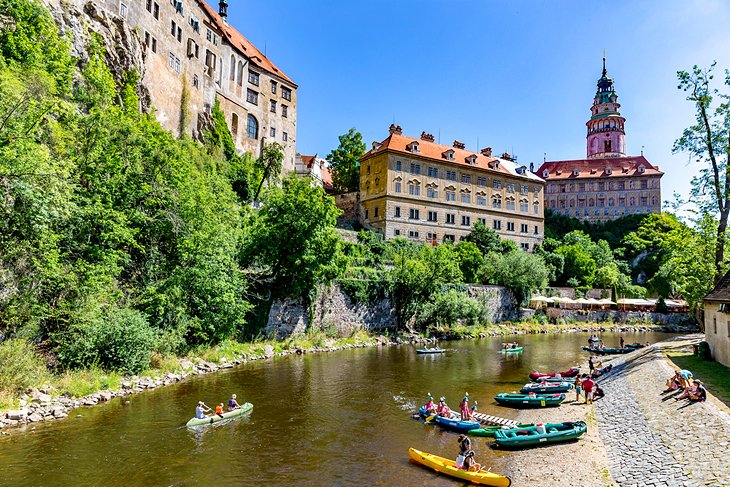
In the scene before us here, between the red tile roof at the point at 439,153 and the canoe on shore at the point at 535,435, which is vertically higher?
the red tile roof at the point at 439,153

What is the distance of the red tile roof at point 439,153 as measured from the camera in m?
58.1

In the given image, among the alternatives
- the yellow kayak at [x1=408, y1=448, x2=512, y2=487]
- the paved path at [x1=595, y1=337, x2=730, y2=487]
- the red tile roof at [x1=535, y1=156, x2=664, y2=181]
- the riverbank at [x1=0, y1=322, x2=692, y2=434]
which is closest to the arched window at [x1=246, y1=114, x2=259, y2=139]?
the riverbank at [x1=0, y1=322, x2=692, y2=434]

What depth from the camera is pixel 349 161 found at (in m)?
64.5

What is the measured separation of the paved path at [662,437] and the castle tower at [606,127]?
95.5m

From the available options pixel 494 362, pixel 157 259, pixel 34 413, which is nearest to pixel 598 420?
pixel 494 362

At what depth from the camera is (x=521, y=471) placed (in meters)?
12.9

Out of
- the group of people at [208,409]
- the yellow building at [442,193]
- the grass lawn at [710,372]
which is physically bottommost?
the group of people at [208,409]

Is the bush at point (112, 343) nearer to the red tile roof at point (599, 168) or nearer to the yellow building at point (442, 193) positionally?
the yellow building at point (442, 193)

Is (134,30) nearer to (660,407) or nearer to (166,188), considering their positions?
(166,188)

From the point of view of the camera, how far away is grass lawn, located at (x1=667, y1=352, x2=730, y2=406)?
1593 centimetres

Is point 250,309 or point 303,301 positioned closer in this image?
point 250,309

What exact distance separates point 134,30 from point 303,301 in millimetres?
24140

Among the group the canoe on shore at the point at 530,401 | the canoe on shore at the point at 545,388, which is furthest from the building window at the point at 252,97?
the canoe on shore at the point at 530,401

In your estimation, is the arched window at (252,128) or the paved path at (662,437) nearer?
the paved path at (662,437)
